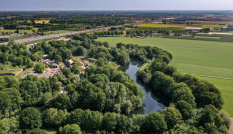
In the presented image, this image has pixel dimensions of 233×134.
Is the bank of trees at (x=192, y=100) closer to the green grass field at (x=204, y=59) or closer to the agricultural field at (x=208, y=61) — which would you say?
the agricultural field at (x=208, y=61)

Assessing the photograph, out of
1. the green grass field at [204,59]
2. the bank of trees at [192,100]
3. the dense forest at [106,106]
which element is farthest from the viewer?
the green grass field at [204,59]

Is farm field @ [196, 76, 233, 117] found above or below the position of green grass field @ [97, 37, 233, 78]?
below

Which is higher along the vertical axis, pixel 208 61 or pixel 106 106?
pixel 208 61

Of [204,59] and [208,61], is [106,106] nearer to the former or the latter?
[208,61]

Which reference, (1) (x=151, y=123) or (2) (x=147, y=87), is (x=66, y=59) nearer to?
(2) (x=147, y=87)

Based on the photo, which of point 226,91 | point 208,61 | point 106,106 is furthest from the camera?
point 208,61

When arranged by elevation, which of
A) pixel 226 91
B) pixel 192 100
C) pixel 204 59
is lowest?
pixel 226 91

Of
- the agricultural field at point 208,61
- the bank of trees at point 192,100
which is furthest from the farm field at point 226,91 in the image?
the bank of trees at point 192,100

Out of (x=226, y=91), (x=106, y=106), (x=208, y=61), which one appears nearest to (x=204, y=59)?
(x=208, y=61)

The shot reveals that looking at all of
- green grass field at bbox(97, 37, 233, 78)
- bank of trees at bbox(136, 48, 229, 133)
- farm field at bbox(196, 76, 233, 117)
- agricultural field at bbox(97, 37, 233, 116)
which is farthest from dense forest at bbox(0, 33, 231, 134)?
green grass field at bbox(97, 37, 233, 78)

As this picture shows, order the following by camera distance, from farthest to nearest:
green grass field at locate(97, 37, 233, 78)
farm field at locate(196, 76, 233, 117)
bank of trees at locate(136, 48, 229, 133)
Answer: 1. green grass field at locate(97, 37, 233, 78)
2. farm field at locate(196, 76, 233, 117)
3. bank of trees at locate(136, 48, 229, 133)

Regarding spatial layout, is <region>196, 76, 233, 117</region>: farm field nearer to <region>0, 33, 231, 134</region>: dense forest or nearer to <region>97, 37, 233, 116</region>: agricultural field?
<region>97, 37, 233, 116</region>: agricultural field

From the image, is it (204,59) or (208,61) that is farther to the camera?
(204,59)
